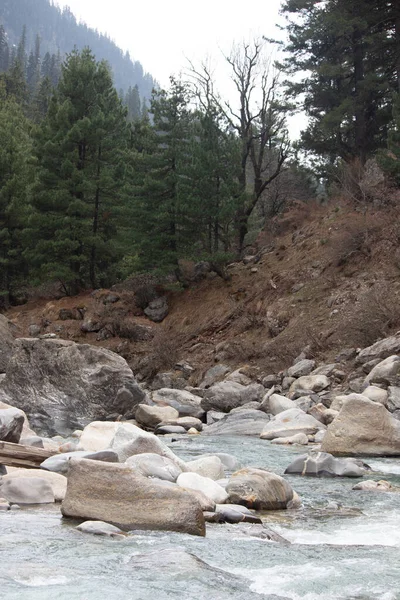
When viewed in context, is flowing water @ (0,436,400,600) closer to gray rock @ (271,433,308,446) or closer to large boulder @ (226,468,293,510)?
large boulder @ (226,468,293,510)

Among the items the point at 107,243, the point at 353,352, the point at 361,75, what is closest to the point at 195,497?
the point at 353,352

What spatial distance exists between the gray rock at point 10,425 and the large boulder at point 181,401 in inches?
305

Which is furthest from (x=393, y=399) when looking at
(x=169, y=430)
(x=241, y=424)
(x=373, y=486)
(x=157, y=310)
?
(x=157, y=310)

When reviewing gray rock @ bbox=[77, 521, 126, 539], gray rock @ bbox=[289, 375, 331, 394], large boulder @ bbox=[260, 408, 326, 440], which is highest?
gray rock @ bbox=[289, 375, 331, 394]

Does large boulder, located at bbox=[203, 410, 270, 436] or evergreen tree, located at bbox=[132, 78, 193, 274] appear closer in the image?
large boulder, located at bbox=[203, 410, 270, 436]

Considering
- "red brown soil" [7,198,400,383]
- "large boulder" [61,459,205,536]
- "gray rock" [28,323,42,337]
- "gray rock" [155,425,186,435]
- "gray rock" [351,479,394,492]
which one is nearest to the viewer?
"large boulder" [61,459,205,536]

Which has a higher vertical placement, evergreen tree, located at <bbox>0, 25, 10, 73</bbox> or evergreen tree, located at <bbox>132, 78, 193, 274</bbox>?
evergreen tree, located at <bbox>0, 25, 10, 73</bbox>

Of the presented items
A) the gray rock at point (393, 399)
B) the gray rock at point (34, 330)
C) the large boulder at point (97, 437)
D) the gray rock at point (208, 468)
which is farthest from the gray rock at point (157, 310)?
the gray rock at point (208, 468)

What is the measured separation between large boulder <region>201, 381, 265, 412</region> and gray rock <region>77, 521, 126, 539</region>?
11468 millimetres

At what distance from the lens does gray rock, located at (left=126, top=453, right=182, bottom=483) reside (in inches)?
283

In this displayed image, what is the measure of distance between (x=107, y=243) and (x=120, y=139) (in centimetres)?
556

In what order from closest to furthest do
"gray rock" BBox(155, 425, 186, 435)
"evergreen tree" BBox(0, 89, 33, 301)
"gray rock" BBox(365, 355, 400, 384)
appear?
"gray rock" BBox(155, 425, 186, 435) < "gray rock" BBox(365, 355, 400, 384) < "evergreen tree" BBox(0, 89, 33, 301)

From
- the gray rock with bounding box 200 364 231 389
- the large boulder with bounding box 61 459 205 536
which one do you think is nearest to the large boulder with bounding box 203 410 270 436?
the gray rock with bounding box 200 364 231 389

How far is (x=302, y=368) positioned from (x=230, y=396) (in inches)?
81.9
